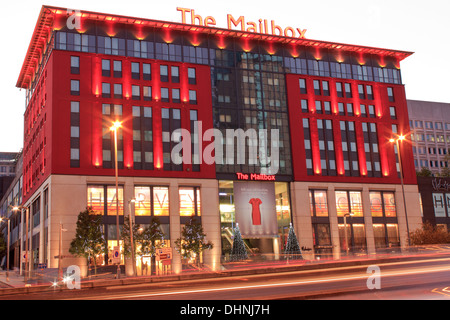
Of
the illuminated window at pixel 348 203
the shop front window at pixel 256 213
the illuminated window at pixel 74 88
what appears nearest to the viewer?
the illuminated window at pixel 74 88

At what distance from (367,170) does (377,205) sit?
235 inches

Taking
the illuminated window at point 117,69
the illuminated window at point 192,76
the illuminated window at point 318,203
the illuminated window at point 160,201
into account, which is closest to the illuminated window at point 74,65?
the illuminated window at point 117,69

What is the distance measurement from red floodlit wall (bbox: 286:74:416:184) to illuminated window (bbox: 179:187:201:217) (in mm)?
16554

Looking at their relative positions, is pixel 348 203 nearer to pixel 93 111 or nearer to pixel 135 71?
pixel 135 71

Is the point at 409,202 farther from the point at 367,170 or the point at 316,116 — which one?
the point at 316,116

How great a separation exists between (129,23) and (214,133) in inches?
789

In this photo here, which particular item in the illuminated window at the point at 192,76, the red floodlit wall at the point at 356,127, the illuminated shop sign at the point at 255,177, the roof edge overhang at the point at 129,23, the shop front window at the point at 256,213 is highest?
the roof edge overhang at the point at 129,23

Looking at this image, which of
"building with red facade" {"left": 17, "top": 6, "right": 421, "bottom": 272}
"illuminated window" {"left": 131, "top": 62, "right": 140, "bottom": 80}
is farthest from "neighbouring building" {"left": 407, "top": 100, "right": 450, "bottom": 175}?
"illuminated window" {"left": 131, "top": 62, "right": 140, "bottom": 80}

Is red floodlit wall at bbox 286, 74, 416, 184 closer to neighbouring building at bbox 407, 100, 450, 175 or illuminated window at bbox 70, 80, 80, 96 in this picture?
illuminated window at bbox 70, 80, 80, 96

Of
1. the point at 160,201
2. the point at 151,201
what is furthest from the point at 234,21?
the point at 151,201

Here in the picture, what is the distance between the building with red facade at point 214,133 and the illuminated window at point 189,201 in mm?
194

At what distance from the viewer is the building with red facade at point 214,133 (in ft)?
232

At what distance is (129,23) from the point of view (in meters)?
75.6

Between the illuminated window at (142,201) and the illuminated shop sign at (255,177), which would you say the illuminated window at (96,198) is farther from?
the illuminated shop sign at (255,177)
